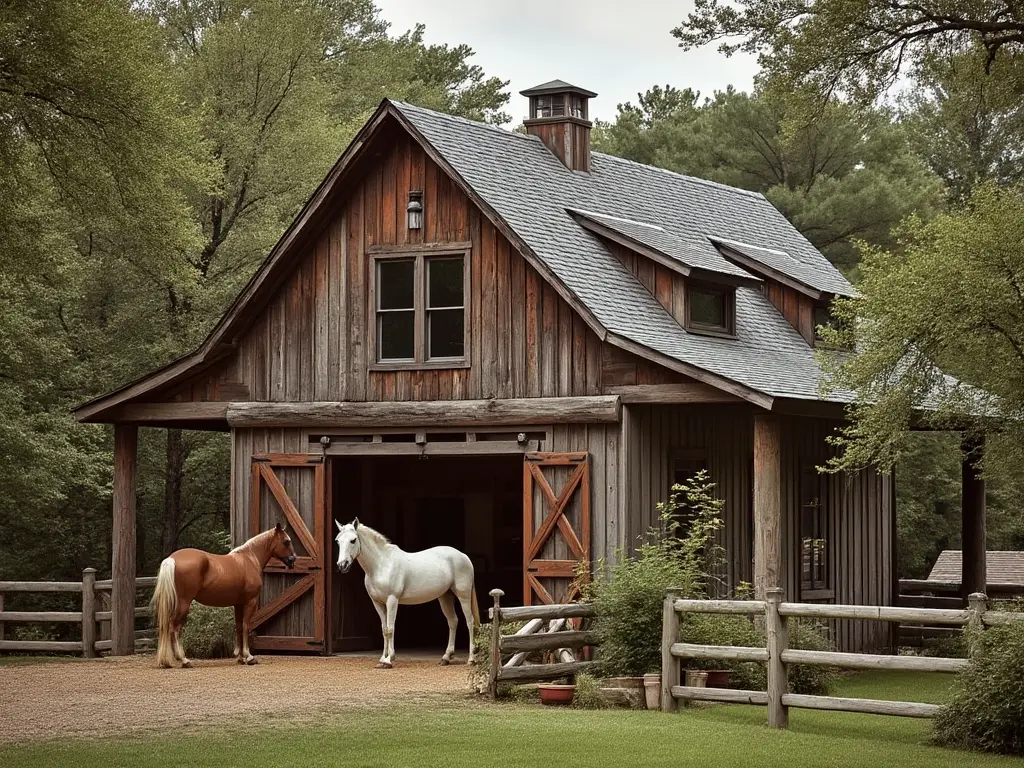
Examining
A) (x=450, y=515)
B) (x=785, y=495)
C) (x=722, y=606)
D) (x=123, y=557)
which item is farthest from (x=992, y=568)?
(x=722, y=606)

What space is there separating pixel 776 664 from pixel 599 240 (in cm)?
924

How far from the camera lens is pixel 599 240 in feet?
72.7

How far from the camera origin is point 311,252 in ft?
71.8

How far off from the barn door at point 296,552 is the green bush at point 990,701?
1032 centimetres

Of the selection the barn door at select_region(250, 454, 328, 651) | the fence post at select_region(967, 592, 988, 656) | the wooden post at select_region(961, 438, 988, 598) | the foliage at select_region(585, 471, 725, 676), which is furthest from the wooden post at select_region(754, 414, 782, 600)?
the wooden post at select_region(961, 438, 988, 598)

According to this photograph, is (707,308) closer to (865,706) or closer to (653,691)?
(653,691)

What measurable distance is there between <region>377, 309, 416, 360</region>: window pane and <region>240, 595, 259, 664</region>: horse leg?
3636mm

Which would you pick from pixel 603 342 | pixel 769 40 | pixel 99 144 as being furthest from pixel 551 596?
pixel 99 144

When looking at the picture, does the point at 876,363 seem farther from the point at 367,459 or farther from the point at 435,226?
the point at 367,459

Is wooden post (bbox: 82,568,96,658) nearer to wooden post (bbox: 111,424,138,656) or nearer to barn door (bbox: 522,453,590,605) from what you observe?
wooden post (bbox: 111,424,138,656)

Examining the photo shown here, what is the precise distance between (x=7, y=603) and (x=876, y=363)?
21.8 metres

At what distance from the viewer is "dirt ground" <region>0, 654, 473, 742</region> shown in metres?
14.6

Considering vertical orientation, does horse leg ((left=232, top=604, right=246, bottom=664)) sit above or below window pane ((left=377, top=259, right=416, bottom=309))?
below

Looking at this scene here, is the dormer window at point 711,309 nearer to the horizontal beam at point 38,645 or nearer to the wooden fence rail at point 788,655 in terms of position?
the wooden fence rail at point 788,655
